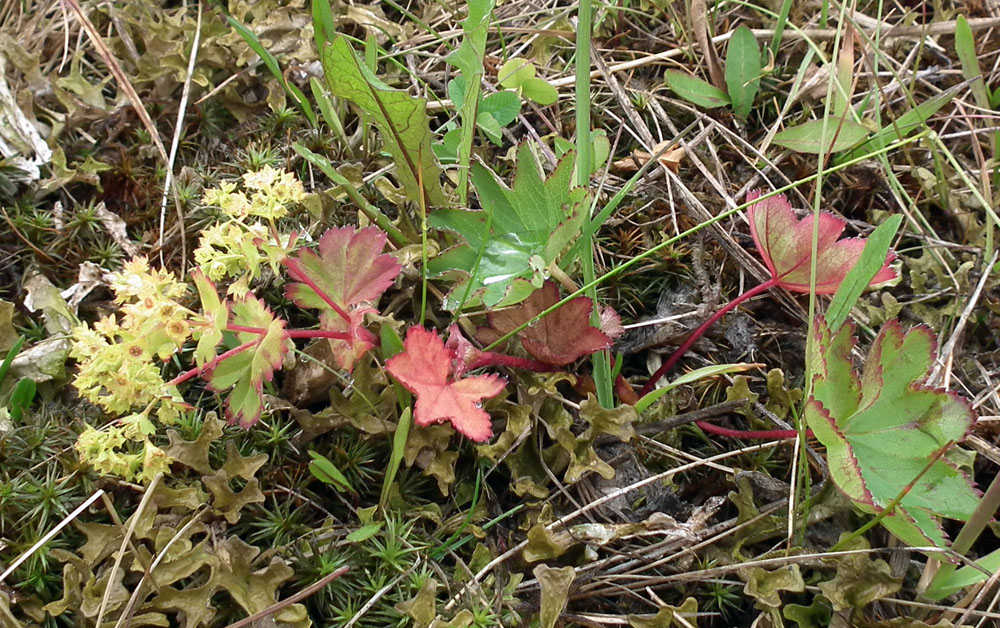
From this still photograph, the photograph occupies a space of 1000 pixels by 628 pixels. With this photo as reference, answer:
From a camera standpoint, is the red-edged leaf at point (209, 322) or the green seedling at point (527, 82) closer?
the red-edged leaf at point (209, 322)

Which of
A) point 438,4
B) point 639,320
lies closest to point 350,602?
point 639,320

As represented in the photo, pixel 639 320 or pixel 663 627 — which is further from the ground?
pixel 639 320

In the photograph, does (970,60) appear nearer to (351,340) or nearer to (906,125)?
(906,125)

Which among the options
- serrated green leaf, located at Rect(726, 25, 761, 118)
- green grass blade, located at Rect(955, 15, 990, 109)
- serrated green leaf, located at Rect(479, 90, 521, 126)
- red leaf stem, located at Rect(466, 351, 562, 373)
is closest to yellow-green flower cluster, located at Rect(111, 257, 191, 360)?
red leaf stem, located at Rect(466, 351, 562, 373)

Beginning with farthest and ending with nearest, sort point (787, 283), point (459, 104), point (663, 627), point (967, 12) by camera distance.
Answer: point (967, 12)
point (459, 104)
point (787, 283)
point (663, 627)

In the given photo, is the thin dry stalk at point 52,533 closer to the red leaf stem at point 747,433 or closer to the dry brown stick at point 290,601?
the dry brown stick at point 290,601

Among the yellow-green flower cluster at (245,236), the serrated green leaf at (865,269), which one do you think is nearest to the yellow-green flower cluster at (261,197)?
the yellow-green flower cluster at (245,236)

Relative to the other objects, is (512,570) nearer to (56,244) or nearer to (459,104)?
(459,104)
